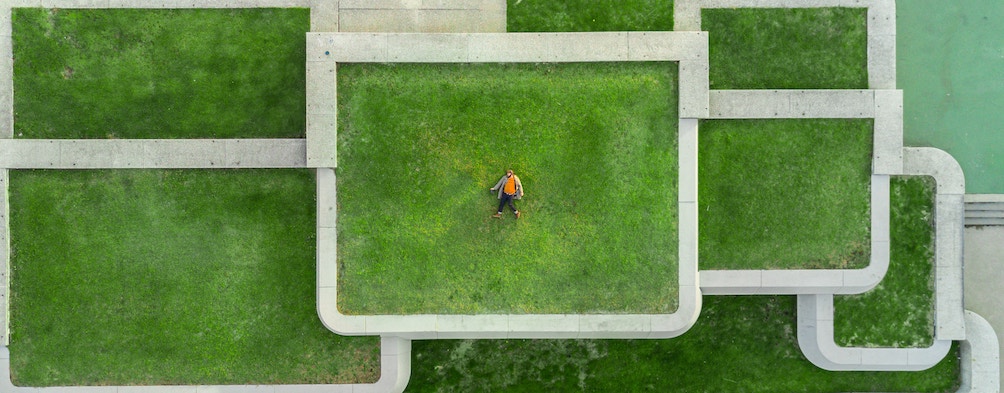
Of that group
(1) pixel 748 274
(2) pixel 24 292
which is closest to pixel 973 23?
(1) pixel 748 274

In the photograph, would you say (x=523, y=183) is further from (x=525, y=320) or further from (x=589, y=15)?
(x=589, y=15)

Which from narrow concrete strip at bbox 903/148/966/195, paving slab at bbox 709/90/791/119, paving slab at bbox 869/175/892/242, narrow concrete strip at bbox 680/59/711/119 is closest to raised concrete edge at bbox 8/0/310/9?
narrow concrete strip at bbox 680/59/711/119

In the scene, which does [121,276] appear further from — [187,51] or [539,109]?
[539,109]

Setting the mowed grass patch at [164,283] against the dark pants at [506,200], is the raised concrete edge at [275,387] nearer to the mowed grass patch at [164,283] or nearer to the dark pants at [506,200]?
the mowed grass patch at [164,283]

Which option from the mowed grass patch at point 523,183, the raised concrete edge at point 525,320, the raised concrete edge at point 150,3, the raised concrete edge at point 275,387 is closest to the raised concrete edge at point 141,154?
the raised concrete edge at point 525,320

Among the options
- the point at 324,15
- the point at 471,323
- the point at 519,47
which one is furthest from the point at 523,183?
the point at 324,15
